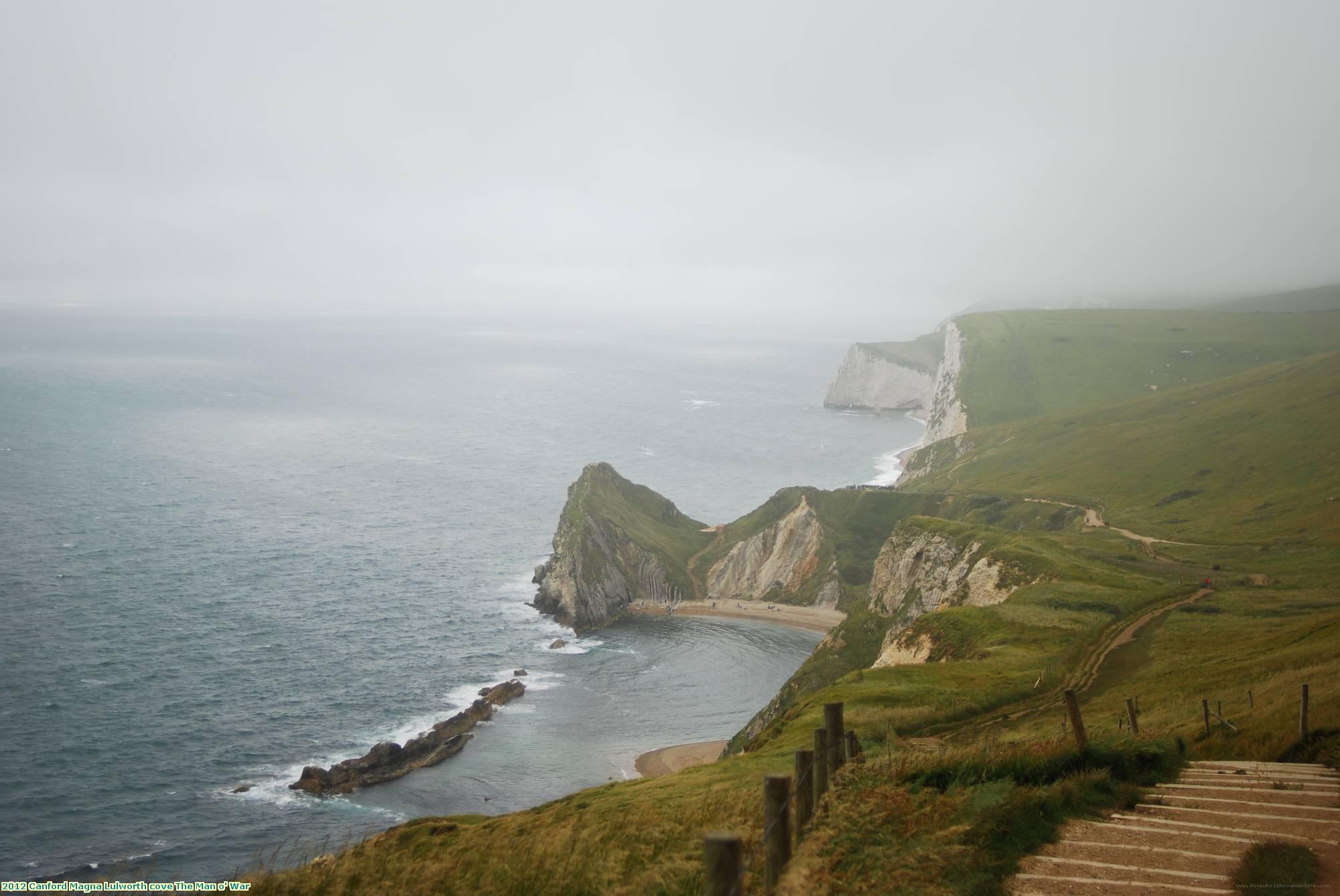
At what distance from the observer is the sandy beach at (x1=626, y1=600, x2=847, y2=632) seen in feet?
395

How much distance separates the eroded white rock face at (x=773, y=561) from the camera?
131750 millimetres

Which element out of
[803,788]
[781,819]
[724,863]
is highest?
[724,863]

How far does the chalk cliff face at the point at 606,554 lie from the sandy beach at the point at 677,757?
38671 mm

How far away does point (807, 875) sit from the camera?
11891 mm

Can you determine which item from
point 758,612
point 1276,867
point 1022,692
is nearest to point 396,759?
point 1022,692

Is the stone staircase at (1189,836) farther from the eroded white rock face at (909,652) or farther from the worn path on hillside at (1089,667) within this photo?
the eroded white rock face at (909,652)

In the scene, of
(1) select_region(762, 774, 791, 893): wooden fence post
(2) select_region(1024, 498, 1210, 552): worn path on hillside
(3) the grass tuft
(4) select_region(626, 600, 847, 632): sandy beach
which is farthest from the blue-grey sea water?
(2) select_region(1024, 498, 1210, 552): worn path on hillside

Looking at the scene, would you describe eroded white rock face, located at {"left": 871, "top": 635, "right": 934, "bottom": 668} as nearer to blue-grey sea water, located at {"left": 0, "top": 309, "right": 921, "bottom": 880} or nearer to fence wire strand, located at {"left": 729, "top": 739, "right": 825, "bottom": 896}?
blue-grey sea water, located at {"left": 0, "top": 309, "right": 921, "bottom": 880}

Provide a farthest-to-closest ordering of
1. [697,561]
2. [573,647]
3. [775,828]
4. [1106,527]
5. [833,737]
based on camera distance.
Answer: [697,561] → [573,647] → [1106,527] → [833,737] → [775,828]

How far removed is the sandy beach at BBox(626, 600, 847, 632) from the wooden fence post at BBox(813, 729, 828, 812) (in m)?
105

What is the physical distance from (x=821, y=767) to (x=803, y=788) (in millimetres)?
1371

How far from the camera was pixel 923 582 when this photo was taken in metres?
82.8

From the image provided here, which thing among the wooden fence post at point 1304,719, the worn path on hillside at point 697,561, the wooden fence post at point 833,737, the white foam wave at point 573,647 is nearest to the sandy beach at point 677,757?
the white foam wave at point 573,647

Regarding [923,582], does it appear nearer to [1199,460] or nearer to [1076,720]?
[1076,720]
